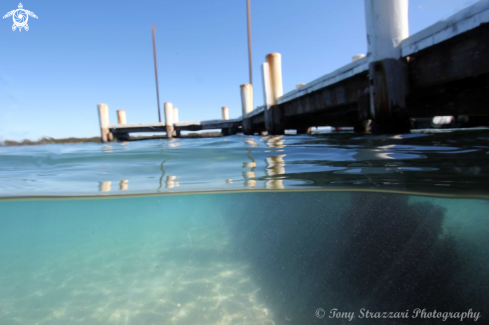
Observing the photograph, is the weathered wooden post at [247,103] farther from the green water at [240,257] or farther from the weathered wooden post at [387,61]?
the green water at [240,257]

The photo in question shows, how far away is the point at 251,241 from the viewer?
339 centimetres

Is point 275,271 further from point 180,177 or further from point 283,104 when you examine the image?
point 283,104

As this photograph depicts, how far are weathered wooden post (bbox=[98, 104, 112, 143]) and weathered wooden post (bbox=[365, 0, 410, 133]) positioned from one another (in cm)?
1753

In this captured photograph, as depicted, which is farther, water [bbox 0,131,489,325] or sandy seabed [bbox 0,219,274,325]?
water [bbox 0,131,489,325]

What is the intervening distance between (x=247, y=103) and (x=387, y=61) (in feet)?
35.7

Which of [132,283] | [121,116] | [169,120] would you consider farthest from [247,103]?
[132,283]

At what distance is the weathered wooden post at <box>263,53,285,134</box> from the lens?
440 inches

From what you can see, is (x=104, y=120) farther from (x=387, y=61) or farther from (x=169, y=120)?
(x=387, y=61)

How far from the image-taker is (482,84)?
5.05m

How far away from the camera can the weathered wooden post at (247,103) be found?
50.7 feet

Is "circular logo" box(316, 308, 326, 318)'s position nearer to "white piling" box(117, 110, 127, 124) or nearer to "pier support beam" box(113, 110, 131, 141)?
"pier support beam" box(113, 110, 131, 141)

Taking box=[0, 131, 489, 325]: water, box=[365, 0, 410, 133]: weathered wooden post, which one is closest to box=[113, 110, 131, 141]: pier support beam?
box=[0, 131, 489, 325]: water

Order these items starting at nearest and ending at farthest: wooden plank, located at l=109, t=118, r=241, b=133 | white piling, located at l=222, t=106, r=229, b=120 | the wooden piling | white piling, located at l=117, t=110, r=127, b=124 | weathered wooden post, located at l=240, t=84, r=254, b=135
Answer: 1. the wooden piling
2. weathered wooden post, located at l=240, t=84, r=254, b=135
3. wooden plank, located at l=109, t=118, r=241, b=133
4. white piling, located at l=117, t=110, r=127, b=124
5. white piling, located at l=222, t=106, r=229, b=120

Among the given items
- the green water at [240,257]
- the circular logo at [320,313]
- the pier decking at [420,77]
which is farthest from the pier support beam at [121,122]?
the circular logo at [320,313]
